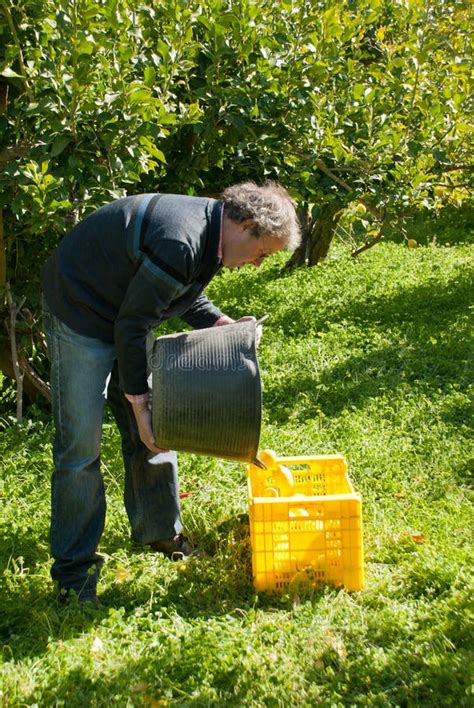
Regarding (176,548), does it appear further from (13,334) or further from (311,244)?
(311,244)

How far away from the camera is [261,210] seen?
8.71 ft

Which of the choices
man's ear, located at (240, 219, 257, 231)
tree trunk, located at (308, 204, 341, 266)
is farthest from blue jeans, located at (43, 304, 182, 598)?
tree trunk, located at (308, 204, 341, 266)

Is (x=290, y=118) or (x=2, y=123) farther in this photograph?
(x=290, y=118)

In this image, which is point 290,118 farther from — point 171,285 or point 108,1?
point 171,285

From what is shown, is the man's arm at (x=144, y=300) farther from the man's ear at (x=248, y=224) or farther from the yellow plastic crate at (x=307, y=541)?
the yellow plastic crate at (x=307, y=541)

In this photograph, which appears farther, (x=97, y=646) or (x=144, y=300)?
(x=97, y=646)

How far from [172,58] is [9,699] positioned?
2672 millimetres

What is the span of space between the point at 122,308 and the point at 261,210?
0.57 meters

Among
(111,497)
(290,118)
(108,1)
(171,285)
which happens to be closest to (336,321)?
(290,118)

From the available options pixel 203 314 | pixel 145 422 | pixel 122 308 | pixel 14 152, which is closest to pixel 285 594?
pixel 145 422

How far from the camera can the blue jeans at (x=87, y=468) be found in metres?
2.93

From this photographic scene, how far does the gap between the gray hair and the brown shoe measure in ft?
4.83

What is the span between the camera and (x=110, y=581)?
3.28 metres

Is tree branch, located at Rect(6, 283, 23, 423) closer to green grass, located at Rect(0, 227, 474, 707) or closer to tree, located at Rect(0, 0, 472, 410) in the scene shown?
tree, located at Rect(0, 0, 472, 410)
